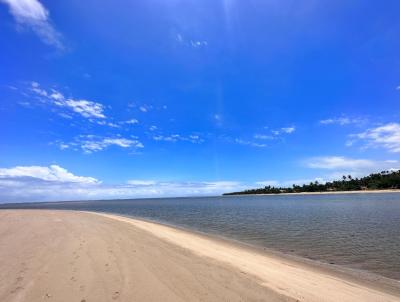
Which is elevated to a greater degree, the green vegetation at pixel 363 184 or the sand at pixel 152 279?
the green vegetation at pixel 363 184

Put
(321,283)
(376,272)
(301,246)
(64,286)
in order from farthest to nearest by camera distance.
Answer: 1. (301,246)
2. (376,272)
3. (321,283)
4. (64,286)

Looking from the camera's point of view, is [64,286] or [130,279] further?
[130,279]

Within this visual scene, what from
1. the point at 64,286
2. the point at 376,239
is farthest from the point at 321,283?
the point at 376,239

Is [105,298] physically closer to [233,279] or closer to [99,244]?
[233,279]

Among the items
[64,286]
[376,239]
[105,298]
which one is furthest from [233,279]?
[376,239]

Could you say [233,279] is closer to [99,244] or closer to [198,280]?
[198,280]

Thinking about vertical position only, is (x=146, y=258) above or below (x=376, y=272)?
above

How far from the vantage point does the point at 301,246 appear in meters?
18.3

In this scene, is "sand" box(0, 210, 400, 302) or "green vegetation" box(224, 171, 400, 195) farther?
"green vegetation" box(224, 171, 400, 195)

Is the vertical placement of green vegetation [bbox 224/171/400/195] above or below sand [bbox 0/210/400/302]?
above

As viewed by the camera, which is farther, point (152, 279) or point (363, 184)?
point (363, 184)

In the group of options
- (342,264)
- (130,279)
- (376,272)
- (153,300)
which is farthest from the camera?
(342,264)

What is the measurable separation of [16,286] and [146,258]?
15.2 feet

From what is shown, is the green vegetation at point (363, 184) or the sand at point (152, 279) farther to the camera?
the green vegetation at point (363, 184)
